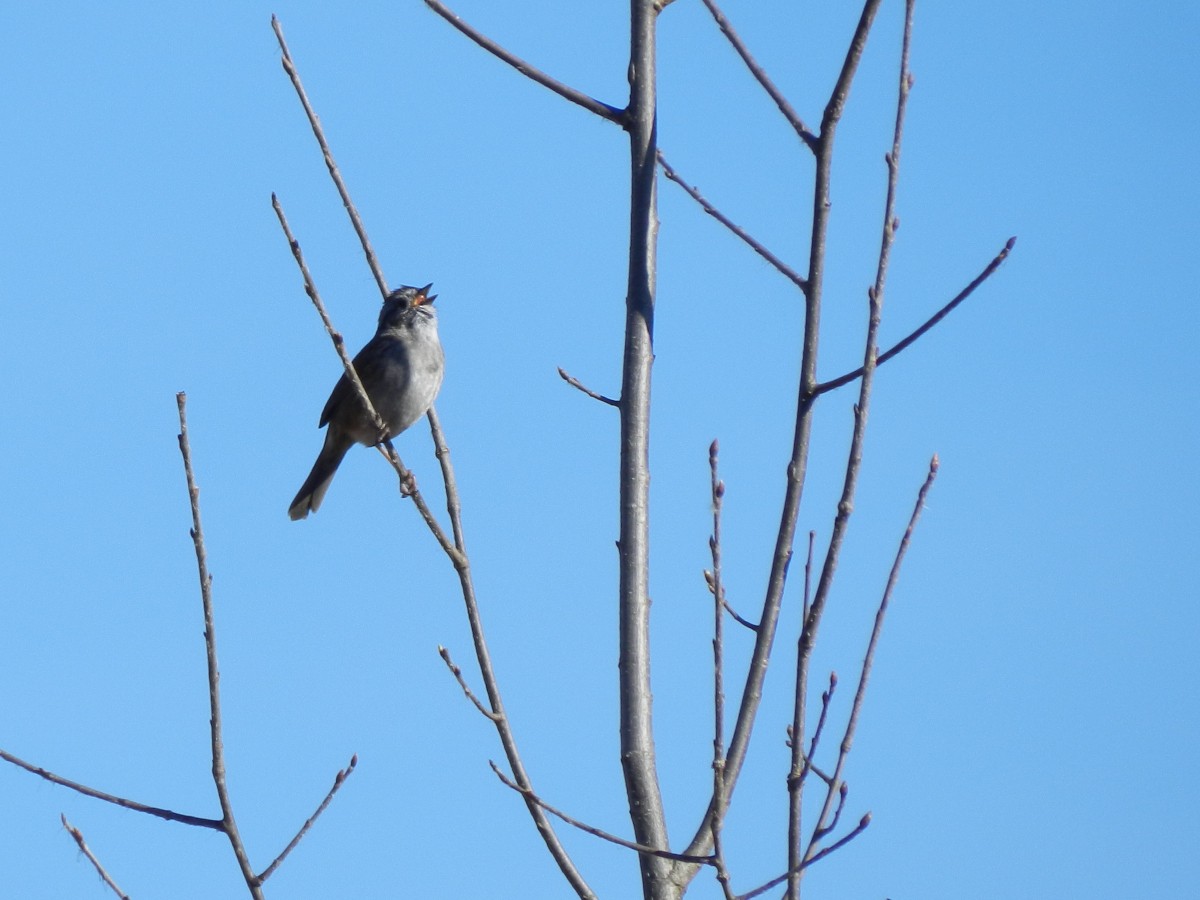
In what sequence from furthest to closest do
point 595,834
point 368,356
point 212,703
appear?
point 368,356, point 212,703, point 595,834

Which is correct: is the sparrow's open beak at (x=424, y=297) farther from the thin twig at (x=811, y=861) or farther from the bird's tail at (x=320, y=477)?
the thin twig at (x=811, y=861)

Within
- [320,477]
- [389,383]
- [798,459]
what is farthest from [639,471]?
[320,477]

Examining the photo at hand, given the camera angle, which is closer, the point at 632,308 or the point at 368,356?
the point at 632,308

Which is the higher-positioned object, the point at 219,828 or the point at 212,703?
the point at 212,703

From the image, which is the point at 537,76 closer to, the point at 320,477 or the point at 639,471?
the point at 639,471

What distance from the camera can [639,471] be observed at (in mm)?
2900

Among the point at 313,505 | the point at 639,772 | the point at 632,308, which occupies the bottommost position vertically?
the point at 639,772

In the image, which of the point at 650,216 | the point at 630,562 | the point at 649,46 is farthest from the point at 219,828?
the point at 649,46

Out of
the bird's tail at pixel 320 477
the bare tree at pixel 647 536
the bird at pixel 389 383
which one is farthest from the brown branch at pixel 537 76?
the bird's tail at pixel 320 477

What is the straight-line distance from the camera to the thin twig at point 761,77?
2.82 m

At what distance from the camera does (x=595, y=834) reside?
8.26 feet

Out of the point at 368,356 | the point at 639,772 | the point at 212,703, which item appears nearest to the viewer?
the point at 639,772

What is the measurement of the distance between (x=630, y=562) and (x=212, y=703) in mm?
890

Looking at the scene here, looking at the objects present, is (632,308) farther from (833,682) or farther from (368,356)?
(368,356)
